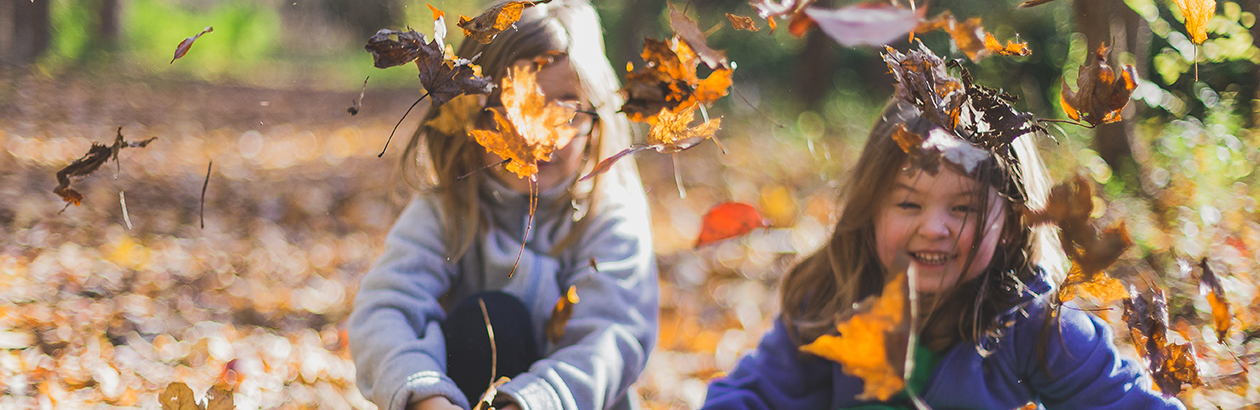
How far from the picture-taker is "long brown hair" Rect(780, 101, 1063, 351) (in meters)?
1.17

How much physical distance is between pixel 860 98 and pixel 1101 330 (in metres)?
6.77

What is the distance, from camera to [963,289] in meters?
1.26

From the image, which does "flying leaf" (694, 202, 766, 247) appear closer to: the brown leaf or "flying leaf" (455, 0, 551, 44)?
"flying leaf" (455, 0, 551, 44)

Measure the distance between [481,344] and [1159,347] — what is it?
105 cm

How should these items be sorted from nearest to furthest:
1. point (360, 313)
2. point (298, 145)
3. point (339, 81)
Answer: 1. point (360, 313)
2. point (298, 145)
3. point (339, 81)

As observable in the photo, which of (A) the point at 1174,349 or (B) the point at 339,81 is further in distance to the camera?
(B) the point at 339,81

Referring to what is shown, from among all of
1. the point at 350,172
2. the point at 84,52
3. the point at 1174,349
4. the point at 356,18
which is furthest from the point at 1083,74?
the point at 356,18

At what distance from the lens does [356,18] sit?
17.0 meters

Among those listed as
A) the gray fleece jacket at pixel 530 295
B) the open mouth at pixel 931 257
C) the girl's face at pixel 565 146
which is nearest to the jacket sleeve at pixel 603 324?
the gray fleece jacket at pixel 530 295

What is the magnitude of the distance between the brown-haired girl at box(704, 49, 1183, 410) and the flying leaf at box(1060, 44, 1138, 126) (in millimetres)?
137

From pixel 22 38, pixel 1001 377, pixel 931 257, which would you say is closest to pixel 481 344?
pixel 931 257

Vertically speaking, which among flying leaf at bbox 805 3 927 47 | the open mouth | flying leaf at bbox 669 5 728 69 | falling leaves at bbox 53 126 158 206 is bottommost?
the open mouth

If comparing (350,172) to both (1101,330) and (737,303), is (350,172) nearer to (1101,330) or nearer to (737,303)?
(737,303)

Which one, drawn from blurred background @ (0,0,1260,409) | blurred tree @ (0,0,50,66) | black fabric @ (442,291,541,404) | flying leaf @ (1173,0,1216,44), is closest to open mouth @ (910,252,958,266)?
blurred background @ (0,0,1260,409)
